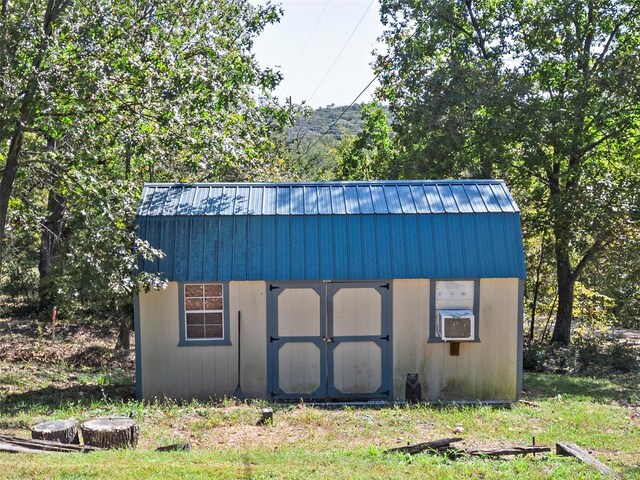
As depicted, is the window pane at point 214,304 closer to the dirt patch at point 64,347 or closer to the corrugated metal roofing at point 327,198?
the corrugated metal roofing at point 327,198

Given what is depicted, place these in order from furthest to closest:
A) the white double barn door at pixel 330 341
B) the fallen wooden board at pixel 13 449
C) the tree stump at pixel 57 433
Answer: the white double barn door at pixel 330 341
the tree stump at pixel 57 433
the fallen wooden board at pixel 13 449

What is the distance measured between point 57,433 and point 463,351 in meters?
6.54

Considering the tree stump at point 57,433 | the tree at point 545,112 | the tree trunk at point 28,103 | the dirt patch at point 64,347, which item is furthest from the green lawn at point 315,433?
the tree at point 545,112

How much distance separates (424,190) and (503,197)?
1378 millimetres

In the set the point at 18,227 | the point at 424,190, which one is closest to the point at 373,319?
the point at 424,190

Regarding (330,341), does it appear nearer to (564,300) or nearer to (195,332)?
(195,332)

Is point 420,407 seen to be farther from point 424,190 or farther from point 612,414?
point 424,190

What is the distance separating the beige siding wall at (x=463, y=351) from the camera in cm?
1127

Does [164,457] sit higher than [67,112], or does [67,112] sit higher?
[67,112]

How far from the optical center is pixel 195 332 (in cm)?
1117

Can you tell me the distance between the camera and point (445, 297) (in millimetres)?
11273

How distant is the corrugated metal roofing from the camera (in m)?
11.5

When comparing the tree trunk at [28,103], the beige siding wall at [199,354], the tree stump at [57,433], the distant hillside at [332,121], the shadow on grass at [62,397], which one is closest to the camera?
the tree stump at [57,433]

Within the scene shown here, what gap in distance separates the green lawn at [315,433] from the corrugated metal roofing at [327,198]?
10.7 ft
